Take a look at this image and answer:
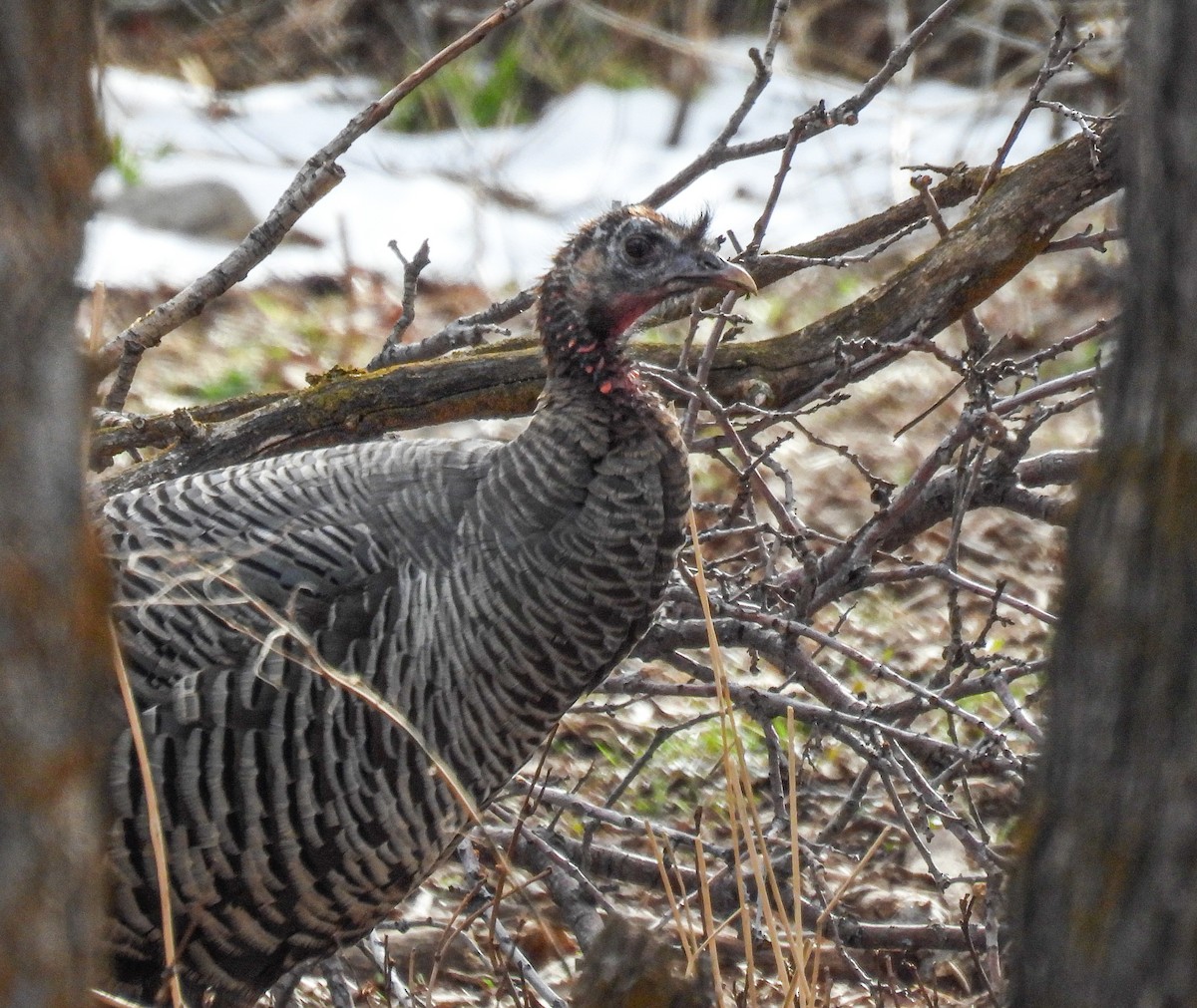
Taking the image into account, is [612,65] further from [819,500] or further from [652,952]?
[652,952]

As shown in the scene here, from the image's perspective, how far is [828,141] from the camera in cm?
962

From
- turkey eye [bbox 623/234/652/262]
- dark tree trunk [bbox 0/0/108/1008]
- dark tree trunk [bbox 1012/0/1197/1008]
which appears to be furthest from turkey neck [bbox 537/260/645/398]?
dark tree trunk [bbox 0/0/108/1008]

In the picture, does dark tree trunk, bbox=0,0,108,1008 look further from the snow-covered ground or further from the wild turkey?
the snow-covered ground

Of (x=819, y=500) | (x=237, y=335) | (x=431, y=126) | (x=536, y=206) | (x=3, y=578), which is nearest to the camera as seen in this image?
(x=3, y=578)

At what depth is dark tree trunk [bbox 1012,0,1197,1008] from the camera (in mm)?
1572

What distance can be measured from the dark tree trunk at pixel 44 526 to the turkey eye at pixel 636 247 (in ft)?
7.45

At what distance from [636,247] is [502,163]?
6.19m

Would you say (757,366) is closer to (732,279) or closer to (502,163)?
(732,279)

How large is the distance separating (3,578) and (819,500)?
5577 mm

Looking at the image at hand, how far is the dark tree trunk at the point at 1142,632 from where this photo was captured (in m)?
1.57

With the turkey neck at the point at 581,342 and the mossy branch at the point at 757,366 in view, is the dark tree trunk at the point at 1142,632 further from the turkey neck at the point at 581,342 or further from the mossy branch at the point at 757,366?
the mossy branch at the point at 757,366

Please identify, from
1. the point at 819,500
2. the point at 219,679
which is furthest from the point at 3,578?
the point at 819,500

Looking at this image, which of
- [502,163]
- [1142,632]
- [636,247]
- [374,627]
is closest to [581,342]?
[636,247]

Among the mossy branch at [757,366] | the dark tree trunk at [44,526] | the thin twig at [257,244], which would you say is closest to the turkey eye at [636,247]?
the mossy branch at [757,366]
